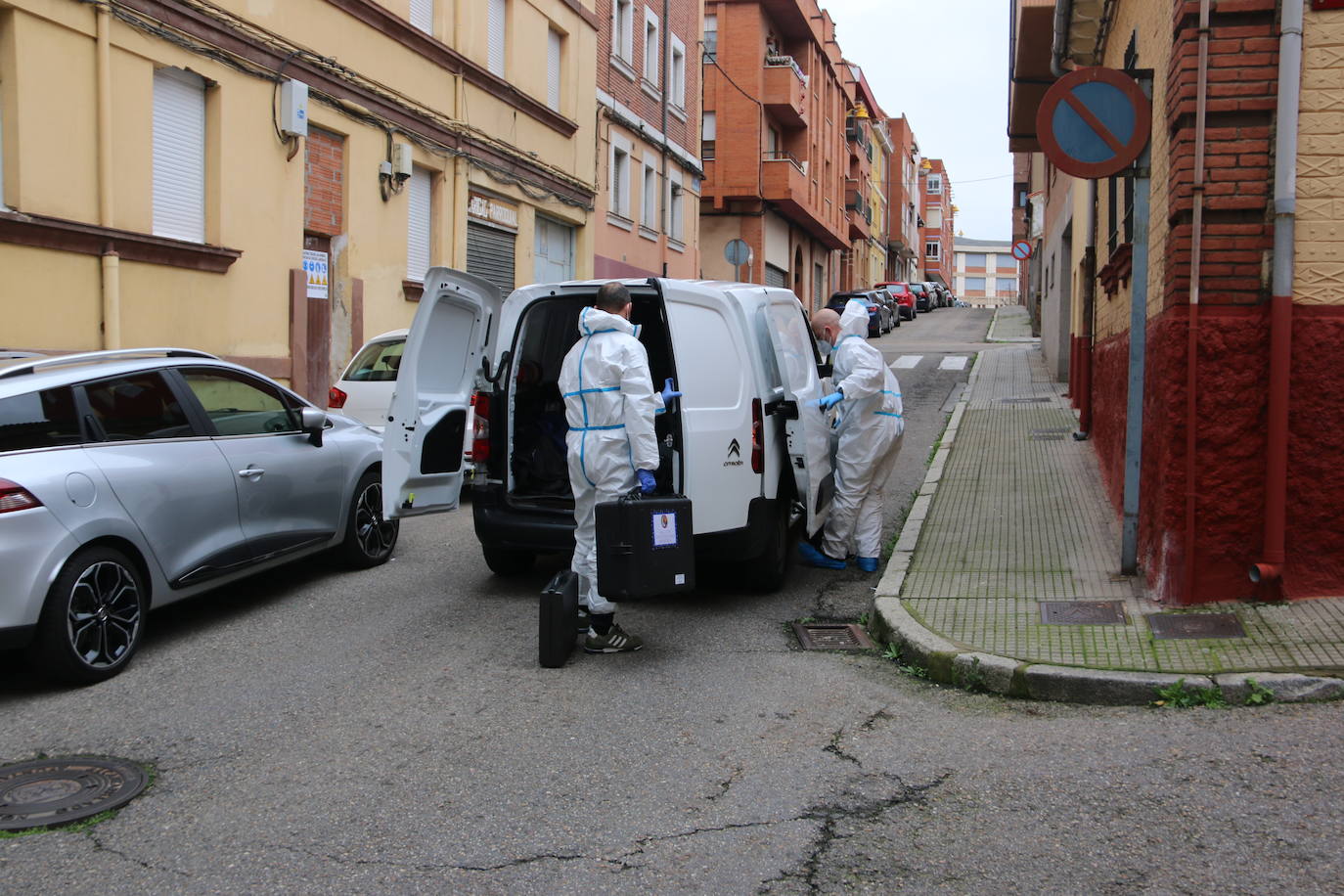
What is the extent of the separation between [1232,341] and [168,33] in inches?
424

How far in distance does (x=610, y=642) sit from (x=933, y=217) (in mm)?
107722

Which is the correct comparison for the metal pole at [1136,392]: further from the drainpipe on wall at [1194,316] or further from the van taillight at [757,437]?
the van taillight at [757,437]

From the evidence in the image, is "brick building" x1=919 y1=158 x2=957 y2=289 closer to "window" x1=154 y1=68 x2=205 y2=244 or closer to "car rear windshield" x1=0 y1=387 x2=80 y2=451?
"window" x1=154 y1=68 x2=205 y2=244

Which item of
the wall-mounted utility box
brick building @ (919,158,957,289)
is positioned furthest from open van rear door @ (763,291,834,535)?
brick building @ (919,158,957,289)

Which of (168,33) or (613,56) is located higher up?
(613,56)

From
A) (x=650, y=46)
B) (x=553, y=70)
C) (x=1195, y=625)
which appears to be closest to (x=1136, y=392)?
(x=1195, y=625)

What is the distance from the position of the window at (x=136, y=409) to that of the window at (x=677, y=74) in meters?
23.3

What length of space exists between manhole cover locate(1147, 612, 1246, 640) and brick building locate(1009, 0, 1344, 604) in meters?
0.19

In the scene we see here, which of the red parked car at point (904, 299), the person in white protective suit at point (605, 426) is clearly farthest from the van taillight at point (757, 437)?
the red parked car at point (904, 299)

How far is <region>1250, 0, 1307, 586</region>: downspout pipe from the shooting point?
6051 millimetres

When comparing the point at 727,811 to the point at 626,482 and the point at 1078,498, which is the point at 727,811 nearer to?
the point at 626,482

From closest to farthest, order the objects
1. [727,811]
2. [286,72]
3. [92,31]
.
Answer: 1. [727,811]
2. [92,31]
3. [286,72]

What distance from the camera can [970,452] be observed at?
12.2m

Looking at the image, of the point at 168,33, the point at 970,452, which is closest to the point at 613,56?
the point at 168,33
